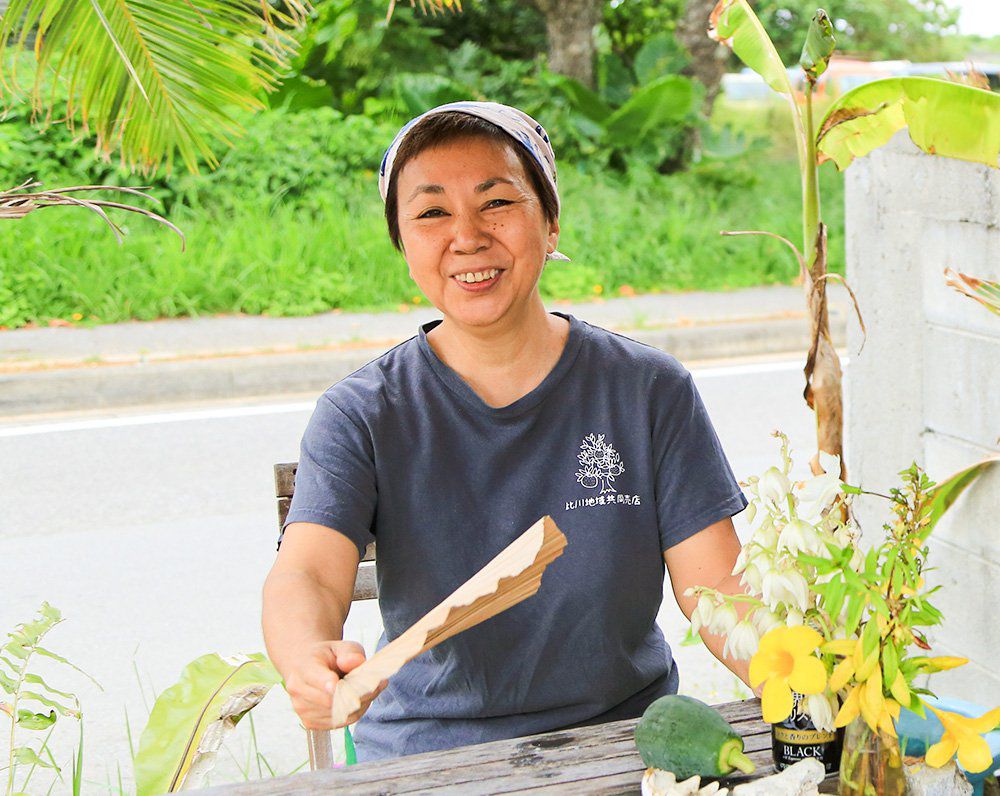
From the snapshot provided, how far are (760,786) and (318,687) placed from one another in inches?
18.4

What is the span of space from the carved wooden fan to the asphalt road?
68.7 inches

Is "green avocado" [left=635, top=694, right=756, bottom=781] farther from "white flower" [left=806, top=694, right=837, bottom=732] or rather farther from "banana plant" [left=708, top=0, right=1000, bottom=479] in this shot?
"banana plant" [left=708, top=0, right=1000, bottom=479]

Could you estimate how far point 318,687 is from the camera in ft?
4.47

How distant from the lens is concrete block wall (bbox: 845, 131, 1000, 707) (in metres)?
2.67

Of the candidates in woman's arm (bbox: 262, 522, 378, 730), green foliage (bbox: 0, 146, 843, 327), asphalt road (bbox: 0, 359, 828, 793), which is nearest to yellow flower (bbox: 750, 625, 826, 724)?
woman's arm (bbox: 262, 522, 378, 730)

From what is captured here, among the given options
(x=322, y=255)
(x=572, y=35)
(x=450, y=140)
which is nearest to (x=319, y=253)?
(x=322, y=255)

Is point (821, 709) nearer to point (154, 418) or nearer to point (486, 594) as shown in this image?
point (486, 594)

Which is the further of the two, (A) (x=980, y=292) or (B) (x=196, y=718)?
(A) (x=980, y=292)

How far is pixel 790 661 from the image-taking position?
3.80 feet

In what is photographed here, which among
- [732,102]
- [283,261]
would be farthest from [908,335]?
[732,102]

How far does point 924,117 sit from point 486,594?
58.8 inches

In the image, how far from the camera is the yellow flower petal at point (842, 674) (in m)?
1.14

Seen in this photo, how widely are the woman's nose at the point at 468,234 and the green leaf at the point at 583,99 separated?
840 centimetres

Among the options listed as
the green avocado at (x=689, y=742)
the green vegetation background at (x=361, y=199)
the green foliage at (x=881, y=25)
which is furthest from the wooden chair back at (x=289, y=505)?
the green foliage at (x=881, y=25)
